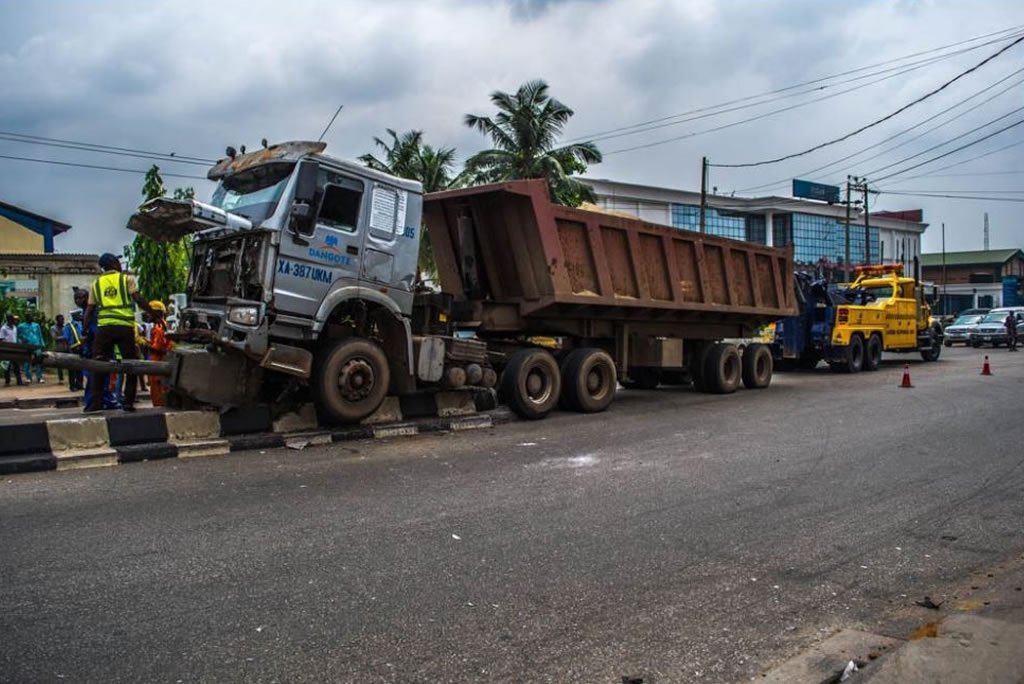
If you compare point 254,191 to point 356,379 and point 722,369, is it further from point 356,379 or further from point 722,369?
Answer: point 722,369

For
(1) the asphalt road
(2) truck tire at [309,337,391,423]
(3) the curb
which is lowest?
(1) the asphalt road

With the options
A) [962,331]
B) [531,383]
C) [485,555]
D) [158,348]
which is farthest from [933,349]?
[485,555]

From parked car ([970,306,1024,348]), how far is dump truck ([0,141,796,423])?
2332cm

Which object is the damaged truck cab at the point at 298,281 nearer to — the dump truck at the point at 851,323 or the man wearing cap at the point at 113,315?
the man wearing cap at the point at 113,315

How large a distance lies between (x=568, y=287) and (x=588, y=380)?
1557 millimetres

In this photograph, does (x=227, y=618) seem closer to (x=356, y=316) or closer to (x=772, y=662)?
(x=772, y=662)

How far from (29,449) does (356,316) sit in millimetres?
3429

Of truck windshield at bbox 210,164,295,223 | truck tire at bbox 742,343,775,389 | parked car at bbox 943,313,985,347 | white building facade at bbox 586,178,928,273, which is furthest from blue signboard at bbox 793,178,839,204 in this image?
truck windshield at bbox 210,164,295,223

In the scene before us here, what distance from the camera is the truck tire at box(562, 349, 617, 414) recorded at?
455 inches

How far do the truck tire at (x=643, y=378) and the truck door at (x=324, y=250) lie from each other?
759 cm

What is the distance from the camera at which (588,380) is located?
11820 mm

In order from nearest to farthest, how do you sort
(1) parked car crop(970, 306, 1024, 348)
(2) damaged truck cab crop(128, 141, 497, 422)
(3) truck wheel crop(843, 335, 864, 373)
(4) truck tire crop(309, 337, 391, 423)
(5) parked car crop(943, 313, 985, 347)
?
(2) damaged truck cab crop(128, 141, 497, 422), (4) truck tire crop(309, 337, 391, 423), (3) truck wheel crop(843, 335, 864, 373), (1) parked car crop(970, 306, 1024, 348), (5) parked car crop(943, 313, 985, 347)

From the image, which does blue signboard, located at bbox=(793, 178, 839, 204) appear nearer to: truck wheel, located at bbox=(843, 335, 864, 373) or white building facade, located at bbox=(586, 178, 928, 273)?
white building facade, located at bbox=(586, 178, 928, 273)

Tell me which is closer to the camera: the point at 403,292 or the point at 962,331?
the point at 403,292
